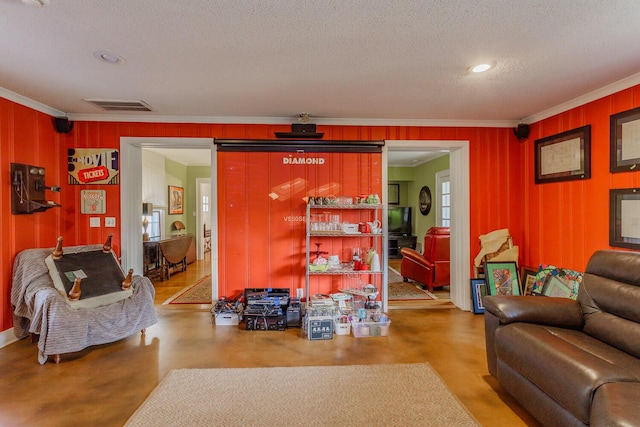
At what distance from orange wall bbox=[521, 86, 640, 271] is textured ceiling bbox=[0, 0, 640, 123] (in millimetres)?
231

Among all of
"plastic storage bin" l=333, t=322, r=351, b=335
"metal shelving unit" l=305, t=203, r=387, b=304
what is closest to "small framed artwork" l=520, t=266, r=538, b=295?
"metal shelving unit" l=305, t=203, r=387, b=304

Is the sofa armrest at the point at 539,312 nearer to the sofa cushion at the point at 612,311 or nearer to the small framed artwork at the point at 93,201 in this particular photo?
the sofa cushion at the point at 612,311

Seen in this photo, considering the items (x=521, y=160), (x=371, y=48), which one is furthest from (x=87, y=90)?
(x=521, y=160)

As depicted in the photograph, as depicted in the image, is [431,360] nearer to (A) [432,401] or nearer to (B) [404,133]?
(A) [432,401]

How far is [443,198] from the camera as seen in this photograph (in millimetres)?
6375

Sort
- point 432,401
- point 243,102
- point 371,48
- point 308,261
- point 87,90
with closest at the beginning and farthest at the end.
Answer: point 432,401
point 371,48
point 87,90
point 243,102
point 308,261

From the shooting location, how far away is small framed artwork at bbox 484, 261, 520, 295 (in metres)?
3.60

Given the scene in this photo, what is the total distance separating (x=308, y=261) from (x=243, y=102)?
5.90 feet

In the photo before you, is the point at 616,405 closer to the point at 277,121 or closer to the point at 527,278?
the point at 527,278

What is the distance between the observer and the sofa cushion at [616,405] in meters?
1.16

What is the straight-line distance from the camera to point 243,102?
312 centimetres

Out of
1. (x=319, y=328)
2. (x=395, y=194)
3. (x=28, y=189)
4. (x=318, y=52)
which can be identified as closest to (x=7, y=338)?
(x=28, y=189)

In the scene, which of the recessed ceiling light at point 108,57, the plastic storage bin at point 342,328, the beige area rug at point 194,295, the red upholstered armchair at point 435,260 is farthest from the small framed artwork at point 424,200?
the recessed ceiling light at point 108,57

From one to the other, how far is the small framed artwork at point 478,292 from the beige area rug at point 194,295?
3240mm
